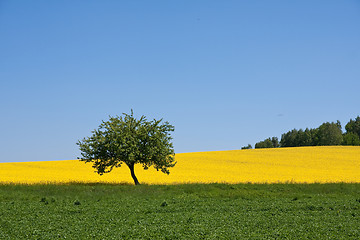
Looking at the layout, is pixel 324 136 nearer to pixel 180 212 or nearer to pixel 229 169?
pixel 229 169

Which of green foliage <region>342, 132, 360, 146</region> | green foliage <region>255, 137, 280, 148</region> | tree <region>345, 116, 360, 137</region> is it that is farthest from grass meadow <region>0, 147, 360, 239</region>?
green foliage <region>255, 137, 280, 148</region>

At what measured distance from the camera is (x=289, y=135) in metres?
153

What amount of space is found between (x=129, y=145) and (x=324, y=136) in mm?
112246

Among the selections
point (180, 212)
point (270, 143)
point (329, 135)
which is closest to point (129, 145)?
point (180, 212)

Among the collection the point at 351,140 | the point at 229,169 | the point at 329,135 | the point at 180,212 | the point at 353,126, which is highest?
the point at 353,126

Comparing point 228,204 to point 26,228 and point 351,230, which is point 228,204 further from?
point 26,228

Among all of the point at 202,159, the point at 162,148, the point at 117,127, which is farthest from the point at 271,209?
the point at 202,159

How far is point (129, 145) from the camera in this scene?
36.8 metres

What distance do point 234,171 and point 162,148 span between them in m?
14.8

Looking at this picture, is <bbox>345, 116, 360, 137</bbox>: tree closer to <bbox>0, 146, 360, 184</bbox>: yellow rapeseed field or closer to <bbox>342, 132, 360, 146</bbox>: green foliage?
<bbox>342, 132, 360, 146</bbox>: green foliage

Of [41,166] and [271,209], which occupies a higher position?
[41,166]

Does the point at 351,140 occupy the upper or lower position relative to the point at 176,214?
upper

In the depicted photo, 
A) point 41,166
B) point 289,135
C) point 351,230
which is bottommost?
point 351,230

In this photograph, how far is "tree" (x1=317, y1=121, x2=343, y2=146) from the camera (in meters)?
130
